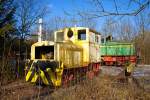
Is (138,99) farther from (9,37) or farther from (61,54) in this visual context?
(9,37)

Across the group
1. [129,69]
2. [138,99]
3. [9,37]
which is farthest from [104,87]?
[129,69]

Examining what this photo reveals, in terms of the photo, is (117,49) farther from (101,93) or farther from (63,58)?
(101,93)

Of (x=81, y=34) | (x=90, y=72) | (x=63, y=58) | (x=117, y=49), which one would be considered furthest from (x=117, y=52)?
(x=63, y=58)

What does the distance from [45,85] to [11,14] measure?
4787mm

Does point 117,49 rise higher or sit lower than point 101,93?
higher

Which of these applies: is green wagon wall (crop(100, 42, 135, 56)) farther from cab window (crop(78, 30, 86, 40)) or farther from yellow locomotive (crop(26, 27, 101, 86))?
cab window (crop(78, 30, 86, 40))

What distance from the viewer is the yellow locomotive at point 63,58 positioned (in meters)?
12.8

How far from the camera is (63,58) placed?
1346cm

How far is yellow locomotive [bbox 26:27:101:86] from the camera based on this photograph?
12792 millimetres

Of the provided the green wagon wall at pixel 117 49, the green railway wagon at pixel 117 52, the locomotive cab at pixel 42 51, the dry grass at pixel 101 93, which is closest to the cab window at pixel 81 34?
the locomotive cab at pixel 42 51

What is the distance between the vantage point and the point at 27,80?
13258mm

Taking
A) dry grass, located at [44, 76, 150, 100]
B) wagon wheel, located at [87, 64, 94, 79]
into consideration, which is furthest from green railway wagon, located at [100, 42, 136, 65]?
dry grass, located at [44, 76, 150, 100]

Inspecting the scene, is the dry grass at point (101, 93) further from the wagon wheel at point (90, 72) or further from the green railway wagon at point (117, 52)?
the green railway wagon at point (117, 52)

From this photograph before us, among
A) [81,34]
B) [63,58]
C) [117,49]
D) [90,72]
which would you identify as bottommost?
[90,72]
